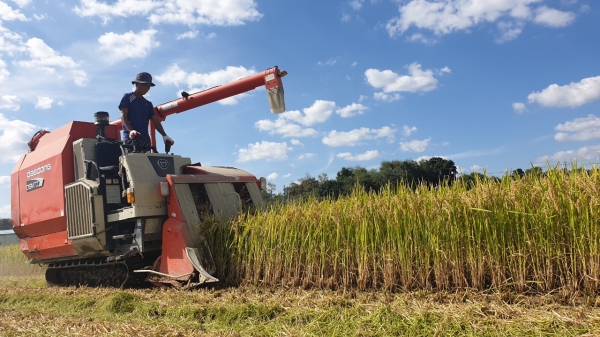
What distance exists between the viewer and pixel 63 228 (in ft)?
24.5

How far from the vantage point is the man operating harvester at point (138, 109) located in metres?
7.33

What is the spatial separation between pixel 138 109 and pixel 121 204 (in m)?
1.61

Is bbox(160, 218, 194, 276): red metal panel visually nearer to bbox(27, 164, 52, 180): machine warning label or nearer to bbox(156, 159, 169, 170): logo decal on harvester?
bbox(156, 159, 169, 170): logo decal on harvester

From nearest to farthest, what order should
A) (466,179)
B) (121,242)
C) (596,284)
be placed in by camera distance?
(596,284) < (466,179) < (121,242)

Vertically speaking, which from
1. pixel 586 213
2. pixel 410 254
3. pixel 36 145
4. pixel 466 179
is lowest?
pixel 410 254

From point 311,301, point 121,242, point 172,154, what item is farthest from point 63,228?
point 311,301

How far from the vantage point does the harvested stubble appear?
159 inches

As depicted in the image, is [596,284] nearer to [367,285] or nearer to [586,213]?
[586,213]

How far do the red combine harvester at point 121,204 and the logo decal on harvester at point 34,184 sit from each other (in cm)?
2

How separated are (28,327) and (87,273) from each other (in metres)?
3.05

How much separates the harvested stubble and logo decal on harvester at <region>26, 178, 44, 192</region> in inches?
157

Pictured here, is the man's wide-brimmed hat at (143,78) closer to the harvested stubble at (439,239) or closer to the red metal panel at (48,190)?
the red metal panel at (48,190)

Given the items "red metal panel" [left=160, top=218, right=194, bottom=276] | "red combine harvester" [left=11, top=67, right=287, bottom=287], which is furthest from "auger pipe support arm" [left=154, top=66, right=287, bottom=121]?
"red metal panel" [left=160, top=218, right=194, bottom=276]

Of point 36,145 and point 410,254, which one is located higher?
point 36,145
